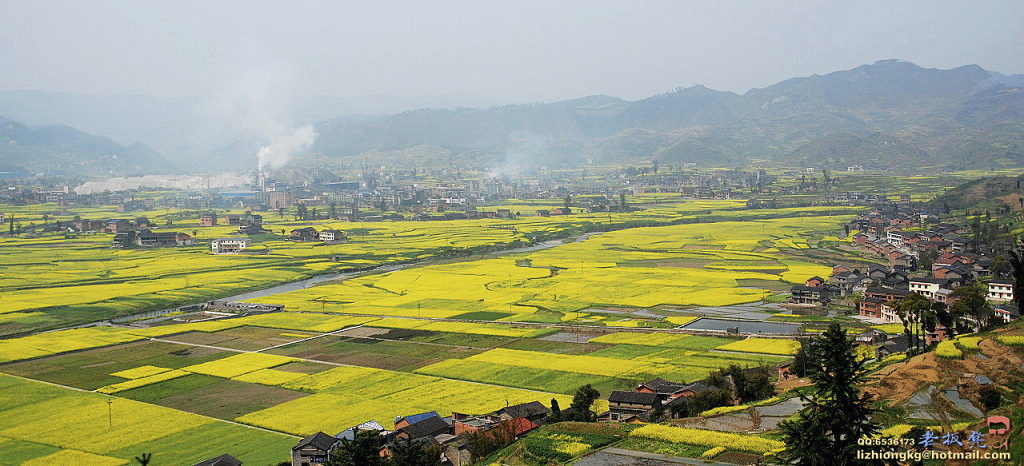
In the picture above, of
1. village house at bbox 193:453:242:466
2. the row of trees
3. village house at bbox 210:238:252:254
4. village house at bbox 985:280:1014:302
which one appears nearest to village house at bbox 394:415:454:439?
village house at bbox 193:453:242:466

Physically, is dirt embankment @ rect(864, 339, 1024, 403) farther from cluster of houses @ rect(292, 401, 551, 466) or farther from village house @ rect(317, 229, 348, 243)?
village house @ rect(317, 229, 348, 243)

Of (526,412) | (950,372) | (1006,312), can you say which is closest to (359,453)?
(526,412)

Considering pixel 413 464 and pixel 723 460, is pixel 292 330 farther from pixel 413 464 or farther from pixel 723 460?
pixel 723 460

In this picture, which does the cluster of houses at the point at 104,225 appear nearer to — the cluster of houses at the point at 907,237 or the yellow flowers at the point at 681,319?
the yellow flowers at the point at 681,319

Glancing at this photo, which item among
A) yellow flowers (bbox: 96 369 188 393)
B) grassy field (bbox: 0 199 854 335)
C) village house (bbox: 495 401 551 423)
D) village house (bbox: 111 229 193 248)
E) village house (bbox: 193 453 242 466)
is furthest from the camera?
village house (bbox: 111 229 193 248)

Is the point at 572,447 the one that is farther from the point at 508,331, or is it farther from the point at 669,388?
the point at 508,331

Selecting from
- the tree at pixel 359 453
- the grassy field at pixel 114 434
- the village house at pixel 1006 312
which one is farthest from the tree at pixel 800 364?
the grassy field at pixel 114 434
